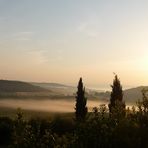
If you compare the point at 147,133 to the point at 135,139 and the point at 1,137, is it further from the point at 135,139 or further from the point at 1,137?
the point at 1,137

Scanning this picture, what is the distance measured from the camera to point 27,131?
2198 cm

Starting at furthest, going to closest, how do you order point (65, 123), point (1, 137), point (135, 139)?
point (65, 123) → point (1, 137) → point (135, 139)

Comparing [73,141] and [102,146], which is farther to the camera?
[73,141]

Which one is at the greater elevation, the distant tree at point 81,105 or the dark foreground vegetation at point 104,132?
the distant tree at point 81,105

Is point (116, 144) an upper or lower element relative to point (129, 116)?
lower

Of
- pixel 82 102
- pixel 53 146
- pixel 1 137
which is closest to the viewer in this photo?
pixel 53 146

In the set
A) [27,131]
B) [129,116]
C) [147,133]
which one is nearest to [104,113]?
[129,116]

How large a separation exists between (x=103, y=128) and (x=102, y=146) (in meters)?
0.89

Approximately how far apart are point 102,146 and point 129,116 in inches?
95.8

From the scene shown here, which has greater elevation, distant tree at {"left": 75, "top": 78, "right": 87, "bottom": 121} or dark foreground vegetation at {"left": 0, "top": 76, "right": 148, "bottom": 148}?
distant tree at {"left": 75, "top": 78, "right": 87, "bottom": 121}

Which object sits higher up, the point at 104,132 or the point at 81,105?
the point at 81,105

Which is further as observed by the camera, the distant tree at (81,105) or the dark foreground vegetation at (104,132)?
the distant tree at (81,105)

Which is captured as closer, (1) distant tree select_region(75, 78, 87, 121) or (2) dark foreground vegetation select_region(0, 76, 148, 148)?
(2) dark foreground vegetation select_region(0, 76, 148, 148)

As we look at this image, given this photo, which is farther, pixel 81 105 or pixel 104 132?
pixel 81 105
